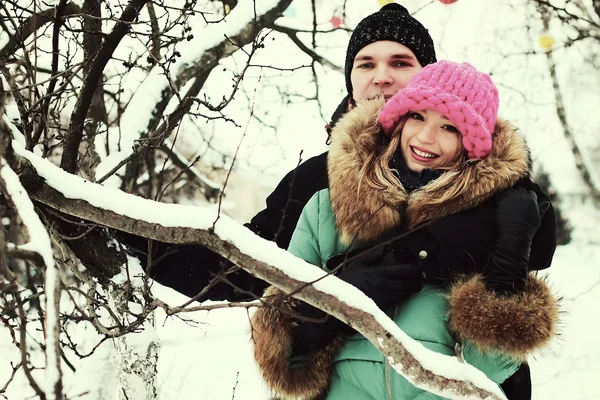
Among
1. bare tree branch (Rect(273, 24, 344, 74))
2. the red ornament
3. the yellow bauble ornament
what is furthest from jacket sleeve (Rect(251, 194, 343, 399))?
the yellow bauble ornament

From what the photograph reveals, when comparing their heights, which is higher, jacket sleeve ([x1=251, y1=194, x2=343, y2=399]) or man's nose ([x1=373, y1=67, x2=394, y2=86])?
man's nose ([x1=373, y1=67, x2=394, y2=86])

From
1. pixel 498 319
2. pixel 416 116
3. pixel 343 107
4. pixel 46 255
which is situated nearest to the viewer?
pixel 46 255

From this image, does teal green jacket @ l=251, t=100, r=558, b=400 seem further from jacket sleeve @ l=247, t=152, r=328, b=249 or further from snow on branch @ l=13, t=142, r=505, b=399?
jacket sleeve @ l=247, t=152, r=328, b=249

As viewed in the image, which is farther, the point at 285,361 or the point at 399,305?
the point at 285,361

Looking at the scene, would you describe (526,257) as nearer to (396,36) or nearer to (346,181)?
(346,181)

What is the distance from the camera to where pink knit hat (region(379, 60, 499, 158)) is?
212 cm

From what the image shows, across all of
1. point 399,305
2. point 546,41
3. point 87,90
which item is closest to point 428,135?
point 399,305

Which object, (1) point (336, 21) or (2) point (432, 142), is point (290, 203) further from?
(1) point (336, 21)

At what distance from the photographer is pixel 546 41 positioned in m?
7.14

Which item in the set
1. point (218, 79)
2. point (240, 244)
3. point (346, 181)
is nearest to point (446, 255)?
point (346, 181)

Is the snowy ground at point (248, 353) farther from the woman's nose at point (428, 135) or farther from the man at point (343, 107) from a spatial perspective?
the woman's nose at point (428, 135)

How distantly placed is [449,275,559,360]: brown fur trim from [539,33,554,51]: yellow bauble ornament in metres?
5.88

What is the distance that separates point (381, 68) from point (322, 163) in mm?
534

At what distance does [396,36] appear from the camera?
3.09 m
